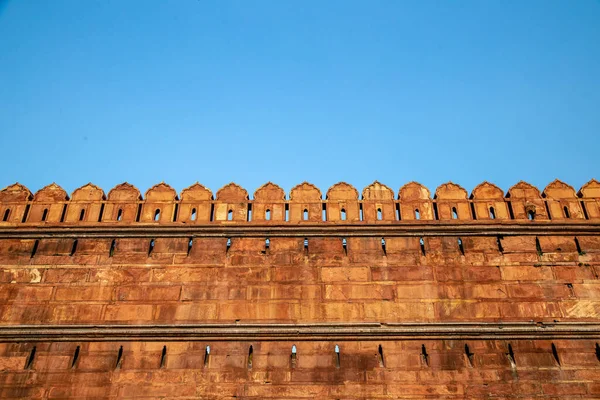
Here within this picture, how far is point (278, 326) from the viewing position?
9555mm

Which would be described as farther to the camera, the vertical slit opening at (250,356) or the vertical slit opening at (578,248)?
the vertical slit opening at (578,248)

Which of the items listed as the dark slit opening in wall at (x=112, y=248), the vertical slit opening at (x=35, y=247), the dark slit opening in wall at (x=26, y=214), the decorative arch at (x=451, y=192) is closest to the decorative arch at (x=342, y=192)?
the decorative arch at (x=451, y=192)

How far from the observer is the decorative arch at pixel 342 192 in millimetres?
11031

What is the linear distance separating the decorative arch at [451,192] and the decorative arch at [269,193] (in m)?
2.79

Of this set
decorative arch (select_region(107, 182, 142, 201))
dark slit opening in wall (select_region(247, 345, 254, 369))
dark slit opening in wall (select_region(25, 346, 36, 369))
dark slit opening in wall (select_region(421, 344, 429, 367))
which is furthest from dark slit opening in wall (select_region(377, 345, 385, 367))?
dark slit opening in wall (select_region(25, 346, 36, 369))

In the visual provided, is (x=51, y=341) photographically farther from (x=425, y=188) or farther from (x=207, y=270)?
(x=425, y=188)

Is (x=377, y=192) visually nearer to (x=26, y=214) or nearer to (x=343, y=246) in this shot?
(x=343, y=246)

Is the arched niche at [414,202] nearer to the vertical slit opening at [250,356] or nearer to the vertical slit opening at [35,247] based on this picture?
the vertical slit opening at [250,356]

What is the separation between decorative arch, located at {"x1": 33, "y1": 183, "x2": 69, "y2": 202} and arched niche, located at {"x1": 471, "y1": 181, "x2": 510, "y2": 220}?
7401mm

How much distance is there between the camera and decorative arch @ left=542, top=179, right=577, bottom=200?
11.0 metres

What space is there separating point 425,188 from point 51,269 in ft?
21.8

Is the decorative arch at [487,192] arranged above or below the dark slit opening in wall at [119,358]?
above

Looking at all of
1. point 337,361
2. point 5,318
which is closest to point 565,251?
point 337,361

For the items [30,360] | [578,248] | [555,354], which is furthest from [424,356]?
[30,360]
